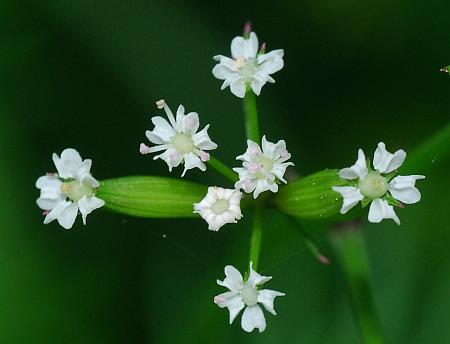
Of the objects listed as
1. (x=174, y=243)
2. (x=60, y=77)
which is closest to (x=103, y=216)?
(x=174, y=243)

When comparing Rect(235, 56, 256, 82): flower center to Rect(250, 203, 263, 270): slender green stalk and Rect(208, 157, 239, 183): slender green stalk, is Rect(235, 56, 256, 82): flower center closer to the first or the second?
Rect(208, 157, 239, 183): slender green stalk

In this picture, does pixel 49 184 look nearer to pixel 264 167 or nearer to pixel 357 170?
pixel 264 167

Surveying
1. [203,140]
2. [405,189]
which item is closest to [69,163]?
[203,140]

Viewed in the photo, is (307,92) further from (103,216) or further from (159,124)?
(159,124)

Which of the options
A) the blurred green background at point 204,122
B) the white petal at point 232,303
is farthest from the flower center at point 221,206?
the blurred green background at point 204,122

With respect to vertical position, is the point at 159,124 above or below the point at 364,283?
above

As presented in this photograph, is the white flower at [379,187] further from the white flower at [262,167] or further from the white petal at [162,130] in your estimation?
the white petal at [162,130]

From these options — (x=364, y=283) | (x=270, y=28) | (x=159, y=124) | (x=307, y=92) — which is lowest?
(x=364, y=283)
